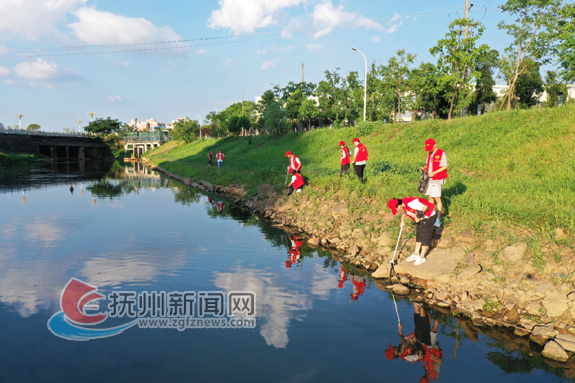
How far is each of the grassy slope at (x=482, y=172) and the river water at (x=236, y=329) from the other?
3.33 meters

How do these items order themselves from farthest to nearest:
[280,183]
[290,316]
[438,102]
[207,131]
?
[207,131] < [438,102] < [280,183] < [290,316]

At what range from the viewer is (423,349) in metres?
6.19

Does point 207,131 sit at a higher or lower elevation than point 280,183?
higher

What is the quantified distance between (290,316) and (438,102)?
31374mm

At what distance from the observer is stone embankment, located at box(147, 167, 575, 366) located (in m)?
6.40

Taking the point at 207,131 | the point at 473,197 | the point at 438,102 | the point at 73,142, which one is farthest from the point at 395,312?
the point at 207,131

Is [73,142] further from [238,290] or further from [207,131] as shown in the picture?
[238,290]

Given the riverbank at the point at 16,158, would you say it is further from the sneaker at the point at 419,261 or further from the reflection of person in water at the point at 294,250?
the sneaker at the point at 419,261

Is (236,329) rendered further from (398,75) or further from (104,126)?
(104,126)

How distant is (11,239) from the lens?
12.4m

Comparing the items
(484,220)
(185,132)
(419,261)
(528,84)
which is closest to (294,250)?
(419,261)

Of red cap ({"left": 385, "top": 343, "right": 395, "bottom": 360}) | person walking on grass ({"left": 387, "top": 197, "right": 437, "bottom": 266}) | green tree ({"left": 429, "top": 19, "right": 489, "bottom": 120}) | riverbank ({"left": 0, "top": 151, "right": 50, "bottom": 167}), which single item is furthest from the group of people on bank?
riverbank ({"left": 0, "top": 151, "right": 50, "bottom": 167})

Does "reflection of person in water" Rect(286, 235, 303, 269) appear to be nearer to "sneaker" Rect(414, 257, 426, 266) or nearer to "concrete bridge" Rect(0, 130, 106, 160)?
"sneaker" Rect(414, 257, 426, 266)

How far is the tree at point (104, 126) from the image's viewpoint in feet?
336
